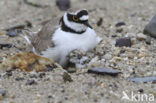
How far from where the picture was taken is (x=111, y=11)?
7637 millimetres

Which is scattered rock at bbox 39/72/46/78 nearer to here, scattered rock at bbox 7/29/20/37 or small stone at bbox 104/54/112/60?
small stone at bbox 104/54/112/60

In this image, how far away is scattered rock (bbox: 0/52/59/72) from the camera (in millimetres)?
4613

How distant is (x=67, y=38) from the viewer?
4.81 m

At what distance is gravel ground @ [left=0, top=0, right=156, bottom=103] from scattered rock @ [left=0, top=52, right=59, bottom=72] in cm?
10

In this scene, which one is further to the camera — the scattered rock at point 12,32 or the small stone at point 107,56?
the scattered rock at point 12,32

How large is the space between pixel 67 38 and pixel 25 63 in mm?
727

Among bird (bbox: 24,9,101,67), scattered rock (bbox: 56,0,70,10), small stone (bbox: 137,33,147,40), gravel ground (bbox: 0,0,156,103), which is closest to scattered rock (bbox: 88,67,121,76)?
gravel ground (bbox: 0,0,156,103)

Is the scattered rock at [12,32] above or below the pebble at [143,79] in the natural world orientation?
below

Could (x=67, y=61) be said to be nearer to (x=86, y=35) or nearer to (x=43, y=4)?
(x=86, y=35)

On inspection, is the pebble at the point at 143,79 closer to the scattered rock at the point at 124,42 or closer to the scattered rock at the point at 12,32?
the scattered rock at the point at 124,42

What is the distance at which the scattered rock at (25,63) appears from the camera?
461 cm

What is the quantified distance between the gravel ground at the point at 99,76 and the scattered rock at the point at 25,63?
0.33 feet

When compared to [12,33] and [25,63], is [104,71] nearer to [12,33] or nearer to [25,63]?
[25,63]

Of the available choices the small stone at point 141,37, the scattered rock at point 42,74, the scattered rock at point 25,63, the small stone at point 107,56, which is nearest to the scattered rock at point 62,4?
the small stone at point 141,37
